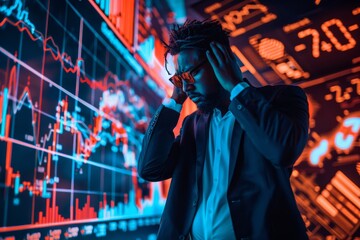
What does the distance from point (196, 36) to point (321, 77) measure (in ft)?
7.88

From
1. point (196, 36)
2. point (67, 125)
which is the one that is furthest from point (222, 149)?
point (67, 125)

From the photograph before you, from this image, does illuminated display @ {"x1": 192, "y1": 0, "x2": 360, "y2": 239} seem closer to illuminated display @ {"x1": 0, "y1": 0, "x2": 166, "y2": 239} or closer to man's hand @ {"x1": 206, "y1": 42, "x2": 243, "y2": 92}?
illuminated display @ {"x1": 0, "y1": 0, "x2": 166, "y2": 239}

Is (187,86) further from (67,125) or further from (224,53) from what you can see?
(67,125)

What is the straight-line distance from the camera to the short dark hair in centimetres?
133

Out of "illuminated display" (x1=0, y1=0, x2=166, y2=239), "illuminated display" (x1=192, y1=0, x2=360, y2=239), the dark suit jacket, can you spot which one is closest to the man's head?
the dark suit jacket

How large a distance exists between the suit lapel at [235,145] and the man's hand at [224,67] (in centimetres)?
14

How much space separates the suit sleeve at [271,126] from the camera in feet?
3.33

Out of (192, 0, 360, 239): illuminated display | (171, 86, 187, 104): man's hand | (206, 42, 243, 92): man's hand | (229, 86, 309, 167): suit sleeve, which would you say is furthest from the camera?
(192, 0, 360, 239): illuminated display

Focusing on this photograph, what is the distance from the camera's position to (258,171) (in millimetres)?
1087

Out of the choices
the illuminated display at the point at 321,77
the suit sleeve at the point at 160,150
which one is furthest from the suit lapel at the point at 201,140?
the illuminated display at the point at 321,77

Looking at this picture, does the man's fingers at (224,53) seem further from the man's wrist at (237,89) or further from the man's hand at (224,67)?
the man's wrist at (237,89)

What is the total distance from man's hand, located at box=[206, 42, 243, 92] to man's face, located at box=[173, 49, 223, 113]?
0.08m

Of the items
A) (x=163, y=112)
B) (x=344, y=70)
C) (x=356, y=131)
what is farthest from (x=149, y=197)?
(x=344, y=70)

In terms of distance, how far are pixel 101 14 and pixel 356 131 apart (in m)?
2.35
